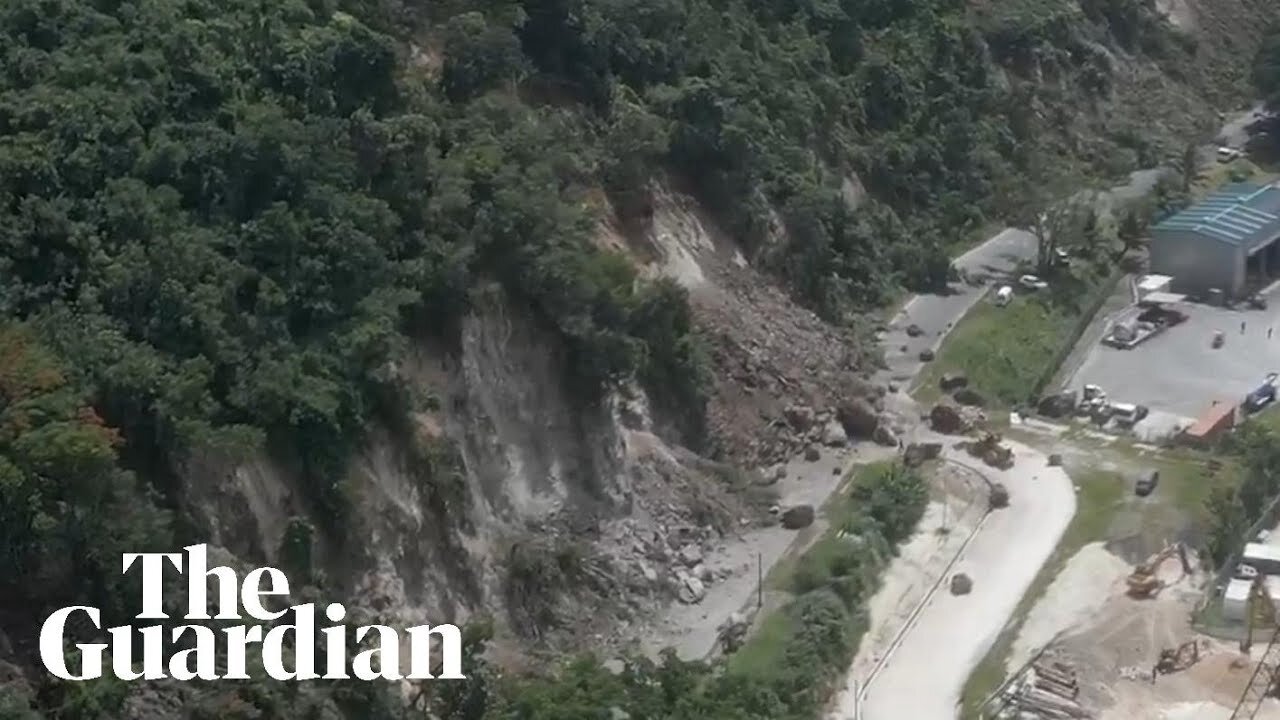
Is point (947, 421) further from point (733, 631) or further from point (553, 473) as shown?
point (733, 631)

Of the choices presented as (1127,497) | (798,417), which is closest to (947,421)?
(798,417)

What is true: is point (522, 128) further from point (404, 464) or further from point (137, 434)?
point (137, 434)

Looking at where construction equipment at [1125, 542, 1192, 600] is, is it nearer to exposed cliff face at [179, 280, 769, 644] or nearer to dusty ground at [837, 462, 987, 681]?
dusty ground at [837, 462, 987, 681]

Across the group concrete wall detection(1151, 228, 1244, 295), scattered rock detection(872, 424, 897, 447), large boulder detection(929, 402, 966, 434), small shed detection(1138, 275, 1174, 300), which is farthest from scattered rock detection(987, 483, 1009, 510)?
concrete wall detection(1151, 228, 1244, 295)

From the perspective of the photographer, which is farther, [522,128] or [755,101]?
[755,101]

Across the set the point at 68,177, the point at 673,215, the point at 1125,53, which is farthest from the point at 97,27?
the point at 1125,53
